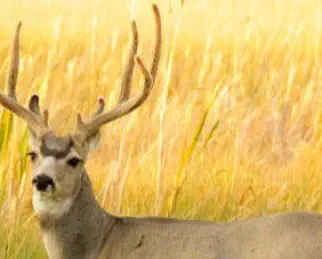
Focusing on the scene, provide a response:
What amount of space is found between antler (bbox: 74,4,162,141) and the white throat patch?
1.04ft

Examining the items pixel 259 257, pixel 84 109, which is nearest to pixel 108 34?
pixel 84 109

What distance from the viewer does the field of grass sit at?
750 centimetres

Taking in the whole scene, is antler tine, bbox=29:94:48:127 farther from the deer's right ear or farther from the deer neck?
the deer neck

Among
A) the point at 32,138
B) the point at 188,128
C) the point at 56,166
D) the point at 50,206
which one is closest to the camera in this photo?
the point at 56,166

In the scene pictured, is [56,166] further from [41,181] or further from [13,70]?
[13,70]

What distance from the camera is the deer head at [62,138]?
649 centimetres

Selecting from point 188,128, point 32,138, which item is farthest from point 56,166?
point 188,128

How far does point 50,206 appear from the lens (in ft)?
21.6

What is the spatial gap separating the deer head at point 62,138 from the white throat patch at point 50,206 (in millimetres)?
11

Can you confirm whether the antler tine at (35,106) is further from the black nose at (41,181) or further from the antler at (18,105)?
the black nose at (41,181)

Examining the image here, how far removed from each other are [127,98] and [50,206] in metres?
0.72

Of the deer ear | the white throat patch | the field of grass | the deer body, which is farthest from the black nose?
the field of grass

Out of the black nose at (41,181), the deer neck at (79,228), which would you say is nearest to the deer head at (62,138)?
the black nose at (41,181)

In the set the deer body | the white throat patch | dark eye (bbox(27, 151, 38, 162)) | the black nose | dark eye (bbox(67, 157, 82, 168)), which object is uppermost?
dark eye (bbox(27, 151, 38, 162))
